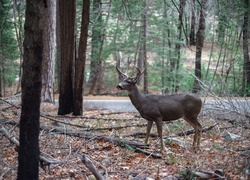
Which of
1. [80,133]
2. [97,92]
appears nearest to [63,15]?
[80,133]

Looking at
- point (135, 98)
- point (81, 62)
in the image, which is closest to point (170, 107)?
point (135, 98)

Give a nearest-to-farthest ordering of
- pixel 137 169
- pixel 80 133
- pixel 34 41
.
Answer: pixel 34 41 → pixel 137 169 → pixel 80 133

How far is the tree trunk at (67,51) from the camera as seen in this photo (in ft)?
36.6

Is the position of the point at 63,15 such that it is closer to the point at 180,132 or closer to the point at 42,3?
the point at 180,132

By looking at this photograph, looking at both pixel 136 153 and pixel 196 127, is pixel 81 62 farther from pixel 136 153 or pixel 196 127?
pixel 196 127

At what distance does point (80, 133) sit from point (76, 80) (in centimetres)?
344

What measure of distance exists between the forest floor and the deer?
0.50m

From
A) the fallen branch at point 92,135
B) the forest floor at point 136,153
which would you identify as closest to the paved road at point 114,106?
the forest floor at point 136,153

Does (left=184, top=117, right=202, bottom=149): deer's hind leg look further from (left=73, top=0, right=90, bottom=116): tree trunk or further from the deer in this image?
(left=73, top=0, right=90, bottom=116): tree trunk

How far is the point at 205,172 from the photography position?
608 cm

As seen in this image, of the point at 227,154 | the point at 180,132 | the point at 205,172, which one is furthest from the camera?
the point at 180,132

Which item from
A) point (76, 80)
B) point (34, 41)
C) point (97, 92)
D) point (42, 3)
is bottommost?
point (97, 92)

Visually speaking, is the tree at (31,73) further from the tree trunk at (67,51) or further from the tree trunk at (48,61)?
the tree trunk at (48,61)

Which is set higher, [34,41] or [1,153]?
[34,41]
